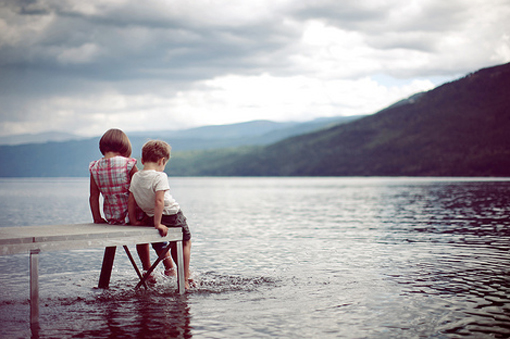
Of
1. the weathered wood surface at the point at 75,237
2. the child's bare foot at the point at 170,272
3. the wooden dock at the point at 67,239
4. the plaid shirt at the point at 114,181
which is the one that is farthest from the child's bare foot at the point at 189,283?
the plaid shirt at the point at 114,181

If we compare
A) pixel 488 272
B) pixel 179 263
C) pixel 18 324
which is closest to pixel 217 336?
pixel 179 263

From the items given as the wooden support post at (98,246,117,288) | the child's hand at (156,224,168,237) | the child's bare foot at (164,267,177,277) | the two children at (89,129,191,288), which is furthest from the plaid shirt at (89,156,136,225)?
the child's bare foot at (164,267,177,277)

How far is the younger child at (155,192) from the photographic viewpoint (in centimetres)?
865

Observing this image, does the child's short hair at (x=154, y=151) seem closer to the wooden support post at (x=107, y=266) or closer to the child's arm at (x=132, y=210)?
the child's arm at (x=132, y=210)

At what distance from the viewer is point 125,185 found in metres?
9.27

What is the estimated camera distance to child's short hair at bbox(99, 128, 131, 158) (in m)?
9.20

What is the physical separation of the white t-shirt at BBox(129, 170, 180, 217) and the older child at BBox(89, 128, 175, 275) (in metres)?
0.42

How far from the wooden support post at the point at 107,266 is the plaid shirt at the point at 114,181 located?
28.3 inches

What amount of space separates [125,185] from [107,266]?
2010mm

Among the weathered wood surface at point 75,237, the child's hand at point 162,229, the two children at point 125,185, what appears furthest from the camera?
the two children at point 125,185

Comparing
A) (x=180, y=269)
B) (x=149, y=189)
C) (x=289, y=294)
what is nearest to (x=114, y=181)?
(x=149, y=189)

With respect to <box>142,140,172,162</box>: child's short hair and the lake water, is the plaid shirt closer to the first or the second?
<box>142,140,172,162</box>: child's short hair

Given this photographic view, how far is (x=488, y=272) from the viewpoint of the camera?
11.9 m

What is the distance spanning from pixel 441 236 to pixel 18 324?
642 inches
